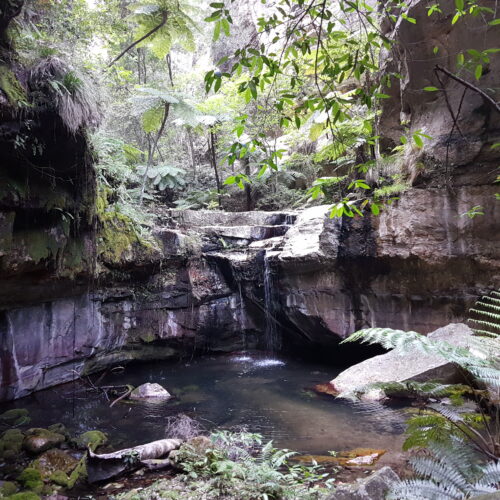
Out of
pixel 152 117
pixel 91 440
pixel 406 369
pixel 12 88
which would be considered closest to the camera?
pixel 12 88

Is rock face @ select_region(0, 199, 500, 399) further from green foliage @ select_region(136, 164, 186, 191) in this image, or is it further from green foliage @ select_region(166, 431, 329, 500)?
green foliage @ select_region(166, 431, 329, 500)

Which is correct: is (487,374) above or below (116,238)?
below

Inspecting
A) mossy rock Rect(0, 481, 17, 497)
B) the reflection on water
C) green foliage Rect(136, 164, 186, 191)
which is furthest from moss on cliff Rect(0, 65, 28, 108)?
green foliage Rect(136, 164, 186, 191)

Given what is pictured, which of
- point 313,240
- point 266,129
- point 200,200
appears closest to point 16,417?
point 266,129

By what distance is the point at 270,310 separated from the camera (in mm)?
9344

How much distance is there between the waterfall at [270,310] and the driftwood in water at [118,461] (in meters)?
5.39

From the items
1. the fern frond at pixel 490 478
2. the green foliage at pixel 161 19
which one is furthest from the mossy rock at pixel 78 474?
the green foliage at pixel 161 19

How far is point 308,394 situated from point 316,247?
2.98 metres

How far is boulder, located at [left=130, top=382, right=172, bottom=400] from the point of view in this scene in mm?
6305

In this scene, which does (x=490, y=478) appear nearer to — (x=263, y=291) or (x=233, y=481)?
(x=233, y=481)

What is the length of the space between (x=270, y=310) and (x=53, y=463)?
6116mm

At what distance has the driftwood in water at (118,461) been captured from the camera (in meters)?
3.62

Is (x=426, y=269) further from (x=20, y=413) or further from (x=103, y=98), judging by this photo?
(x=20, y=413)

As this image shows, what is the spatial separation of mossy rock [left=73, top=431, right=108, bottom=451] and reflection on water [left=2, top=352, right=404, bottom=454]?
0.16 meters
